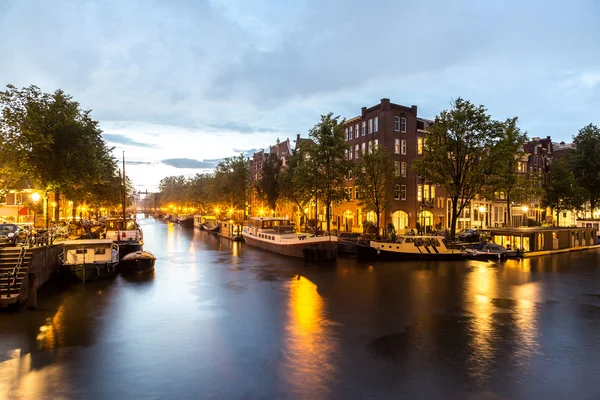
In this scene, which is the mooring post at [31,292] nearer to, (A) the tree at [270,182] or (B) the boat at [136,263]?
(B) the boat at [136,263]

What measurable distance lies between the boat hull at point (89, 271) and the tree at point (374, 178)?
3659 centimetres

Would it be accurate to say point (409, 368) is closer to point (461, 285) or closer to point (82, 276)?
point (461, 285)

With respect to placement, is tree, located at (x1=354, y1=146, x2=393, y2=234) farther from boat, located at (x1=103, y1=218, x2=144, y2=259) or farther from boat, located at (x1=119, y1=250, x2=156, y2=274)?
boat, located at (x1=119, y1=250, x2=156, y2=274)

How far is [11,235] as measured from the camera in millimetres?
31234

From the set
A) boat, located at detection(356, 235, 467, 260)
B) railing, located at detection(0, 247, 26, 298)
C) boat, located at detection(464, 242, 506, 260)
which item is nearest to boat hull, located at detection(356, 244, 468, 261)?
boat, located at detection(356, 235, 467, 260)

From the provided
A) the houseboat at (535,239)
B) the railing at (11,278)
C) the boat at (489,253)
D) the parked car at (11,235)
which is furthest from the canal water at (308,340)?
the houseboat at (535,239)

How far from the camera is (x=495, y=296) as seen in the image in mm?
28062

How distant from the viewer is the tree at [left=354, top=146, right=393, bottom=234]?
193 ft

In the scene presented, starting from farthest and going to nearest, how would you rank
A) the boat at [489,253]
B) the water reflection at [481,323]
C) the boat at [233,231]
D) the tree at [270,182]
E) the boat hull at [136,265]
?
the tree at [270,182] < the boat at [233,231] < the boat at [489,253] < the boat hull at [136,265] < the water reflection at [481,323]

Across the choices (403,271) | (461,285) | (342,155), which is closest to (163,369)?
(461,285)

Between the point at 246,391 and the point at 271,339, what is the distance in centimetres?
547

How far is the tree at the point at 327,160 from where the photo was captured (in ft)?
186

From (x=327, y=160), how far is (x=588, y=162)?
201 ft

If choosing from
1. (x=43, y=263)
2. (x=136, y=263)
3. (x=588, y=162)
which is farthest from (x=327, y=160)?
(x=588, y=162)
